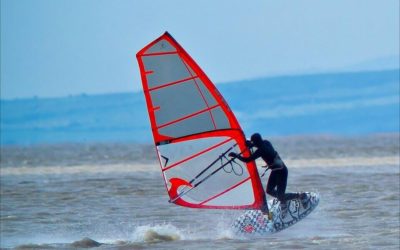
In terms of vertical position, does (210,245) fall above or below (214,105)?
below

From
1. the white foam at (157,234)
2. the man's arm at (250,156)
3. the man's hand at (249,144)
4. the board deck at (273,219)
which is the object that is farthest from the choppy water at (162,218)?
the man's hand at (249,144)

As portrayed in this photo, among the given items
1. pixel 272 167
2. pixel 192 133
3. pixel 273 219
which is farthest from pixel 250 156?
pixel 273 219

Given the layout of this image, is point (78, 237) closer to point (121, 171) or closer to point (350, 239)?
point (350, 239)

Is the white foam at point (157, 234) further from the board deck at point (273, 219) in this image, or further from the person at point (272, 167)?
the person at point (272, 167)

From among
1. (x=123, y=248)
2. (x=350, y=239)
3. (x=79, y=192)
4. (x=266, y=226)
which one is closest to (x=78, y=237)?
(x=123, y=248)

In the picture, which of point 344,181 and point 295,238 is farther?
point 344,181

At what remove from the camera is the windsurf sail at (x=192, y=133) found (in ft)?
44.3

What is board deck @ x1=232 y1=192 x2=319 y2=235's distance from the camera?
14.1 m

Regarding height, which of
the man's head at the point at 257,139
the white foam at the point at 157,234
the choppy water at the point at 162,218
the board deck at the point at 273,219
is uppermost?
the man's head at the point at 257,139

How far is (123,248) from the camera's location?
13695 mm

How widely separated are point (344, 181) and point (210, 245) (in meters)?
10.5

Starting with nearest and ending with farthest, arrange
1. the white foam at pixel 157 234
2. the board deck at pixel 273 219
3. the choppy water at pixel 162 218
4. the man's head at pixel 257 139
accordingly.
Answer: the man's head at pixel 257 139, the choppy water at pixel 162 218, the board deck at pixel 273 219, the white foam at pixel 157 234

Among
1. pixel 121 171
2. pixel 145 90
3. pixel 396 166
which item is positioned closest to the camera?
pixel 145 90

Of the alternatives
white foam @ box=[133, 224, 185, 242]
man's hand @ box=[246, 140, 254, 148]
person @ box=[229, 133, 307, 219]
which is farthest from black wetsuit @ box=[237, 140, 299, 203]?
white foam @ box=[133, 224, 185, 242]
